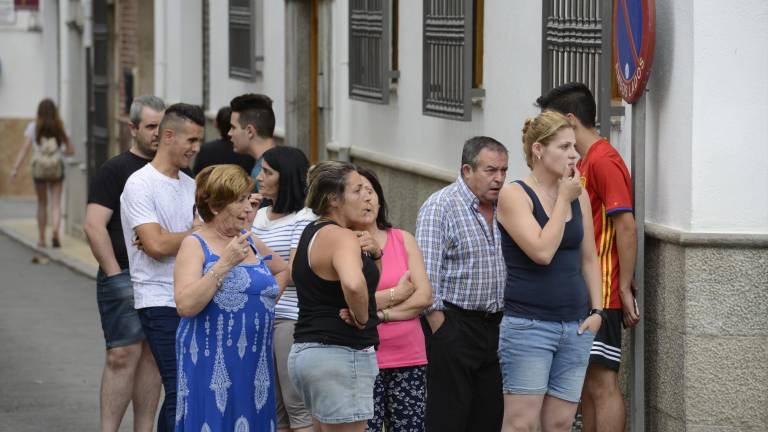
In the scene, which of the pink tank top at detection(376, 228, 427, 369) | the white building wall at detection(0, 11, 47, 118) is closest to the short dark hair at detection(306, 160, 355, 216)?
the pink tank top at detection(376, 228, 427, 369)

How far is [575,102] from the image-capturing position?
7906mm

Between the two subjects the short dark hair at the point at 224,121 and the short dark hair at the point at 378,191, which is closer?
the short dark hair at the point at 378,191

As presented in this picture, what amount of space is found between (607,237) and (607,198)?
191 millimetres

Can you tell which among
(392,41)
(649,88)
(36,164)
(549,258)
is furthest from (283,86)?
(549,258)

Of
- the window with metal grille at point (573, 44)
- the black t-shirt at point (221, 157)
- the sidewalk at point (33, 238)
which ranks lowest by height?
the sidewalk at point (33, 238)

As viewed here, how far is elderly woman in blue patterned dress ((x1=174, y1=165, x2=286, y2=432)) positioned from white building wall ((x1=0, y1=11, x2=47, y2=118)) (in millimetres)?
24911

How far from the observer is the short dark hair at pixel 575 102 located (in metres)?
7.90

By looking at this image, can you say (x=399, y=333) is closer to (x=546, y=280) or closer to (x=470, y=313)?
(x=470, y=313)

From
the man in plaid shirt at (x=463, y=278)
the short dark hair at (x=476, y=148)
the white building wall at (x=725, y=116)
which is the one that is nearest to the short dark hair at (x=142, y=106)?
the man in plaid shirt at (x=463, y=278)

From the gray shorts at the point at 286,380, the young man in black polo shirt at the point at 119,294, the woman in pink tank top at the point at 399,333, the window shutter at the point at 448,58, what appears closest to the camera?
the woman in pink tank top at the point at 399,333

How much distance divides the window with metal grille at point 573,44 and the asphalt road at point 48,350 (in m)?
3.23

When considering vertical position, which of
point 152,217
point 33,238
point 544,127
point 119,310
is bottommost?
point 33,238


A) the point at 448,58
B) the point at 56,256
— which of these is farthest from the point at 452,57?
the point at 56,256

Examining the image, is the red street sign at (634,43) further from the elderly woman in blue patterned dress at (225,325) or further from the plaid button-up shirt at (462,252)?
the elderly woman in blue patterned dress at (225,325)
